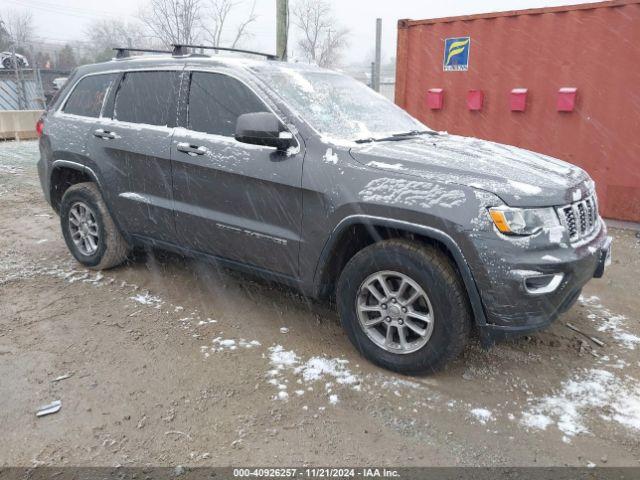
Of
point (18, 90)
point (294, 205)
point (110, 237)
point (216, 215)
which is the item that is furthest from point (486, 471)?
point (18, 90)

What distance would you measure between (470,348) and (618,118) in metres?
4.25

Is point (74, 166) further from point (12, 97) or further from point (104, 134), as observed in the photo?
point (12, 97)

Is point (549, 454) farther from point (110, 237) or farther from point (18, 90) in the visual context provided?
point (18, 90)

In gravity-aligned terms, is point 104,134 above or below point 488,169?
above

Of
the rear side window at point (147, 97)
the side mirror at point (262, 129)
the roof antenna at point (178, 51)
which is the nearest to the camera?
the side mirror at point (262, 129)

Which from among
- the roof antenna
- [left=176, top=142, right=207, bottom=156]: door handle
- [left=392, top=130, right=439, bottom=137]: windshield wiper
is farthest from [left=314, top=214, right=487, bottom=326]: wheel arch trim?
the roof antenna

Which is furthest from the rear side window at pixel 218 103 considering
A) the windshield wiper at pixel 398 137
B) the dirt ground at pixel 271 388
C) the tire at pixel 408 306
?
the dirt ground at pixel 271 388

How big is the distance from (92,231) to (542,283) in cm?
369

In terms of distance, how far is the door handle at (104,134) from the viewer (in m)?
4.11

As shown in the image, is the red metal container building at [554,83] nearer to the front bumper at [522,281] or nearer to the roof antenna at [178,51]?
the front bumper at [522,281]

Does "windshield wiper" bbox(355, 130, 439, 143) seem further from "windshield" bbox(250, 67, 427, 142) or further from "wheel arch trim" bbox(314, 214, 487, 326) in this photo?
"wheel arch trim" bbox(314, 214, 487, 326)

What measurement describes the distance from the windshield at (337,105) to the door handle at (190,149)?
0.66 metres

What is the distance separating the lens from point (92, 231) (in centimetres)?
456

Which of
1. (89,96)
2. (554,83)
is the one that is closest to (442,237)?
(89,96)
